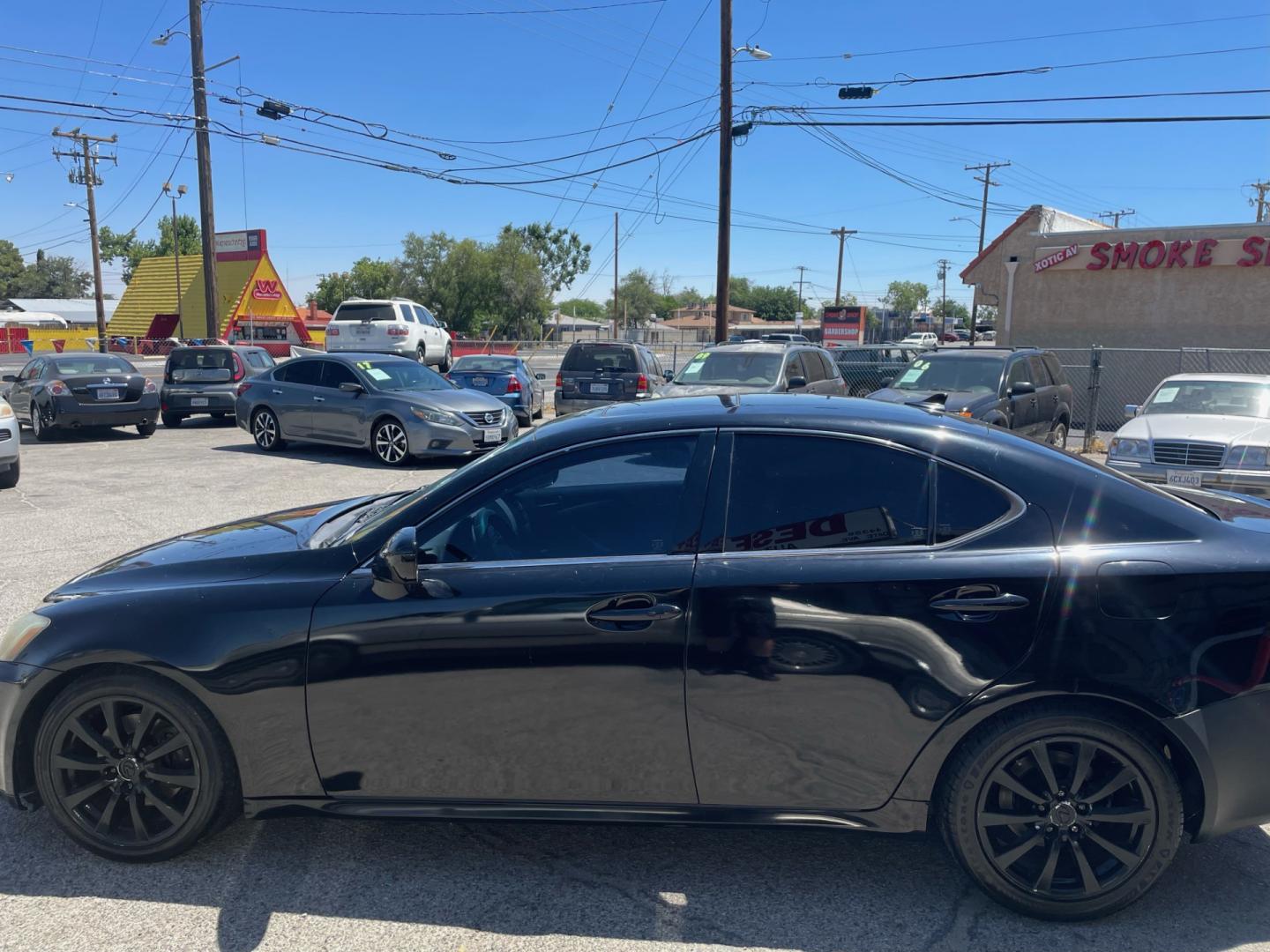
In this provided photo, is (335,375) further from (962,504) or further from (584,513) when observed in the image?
(962,504)

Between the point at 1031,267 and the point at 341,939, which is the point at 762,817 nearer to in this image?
the point at 341,939

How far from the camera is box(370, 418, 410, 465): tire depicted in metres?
12.8

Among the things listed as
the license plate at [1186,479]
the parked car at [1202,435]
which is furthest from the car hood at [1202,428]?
the license plate at [1186,479]

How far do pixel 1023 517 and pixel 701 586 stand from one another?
41.7 inches

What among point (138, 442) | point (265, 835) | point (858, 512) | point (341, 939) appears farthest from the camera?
point (138, 442)

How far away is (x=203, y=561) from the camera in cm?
337

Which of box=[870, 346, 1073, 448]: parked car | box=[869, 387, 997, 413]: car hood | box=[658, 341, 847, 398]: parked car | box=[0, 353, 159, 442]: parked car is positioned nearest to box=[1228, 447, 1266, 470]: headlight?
box=[870, 346, 1073, 448]: parked car

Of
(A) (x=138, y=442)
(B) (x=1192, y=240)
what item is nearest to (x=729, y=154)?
(B) (x=1192, y=240)

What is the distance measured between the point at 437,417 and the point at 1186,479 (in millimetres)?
8959

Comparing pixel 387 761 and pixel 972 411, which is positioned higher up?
pixel 972 411

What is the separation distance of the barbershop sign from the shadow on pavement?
21138mm

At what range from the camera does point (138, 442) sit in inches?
597

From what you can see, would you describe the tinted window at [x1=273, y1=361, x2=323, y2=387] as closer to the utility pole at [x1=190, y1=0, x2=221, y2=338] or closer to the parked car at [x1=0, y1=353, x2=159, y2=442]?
the parked car at [x1=0, y1=353, x2=159, y2=442]

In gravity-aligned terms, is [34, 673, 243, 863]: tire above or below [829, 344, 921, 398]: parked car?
below
